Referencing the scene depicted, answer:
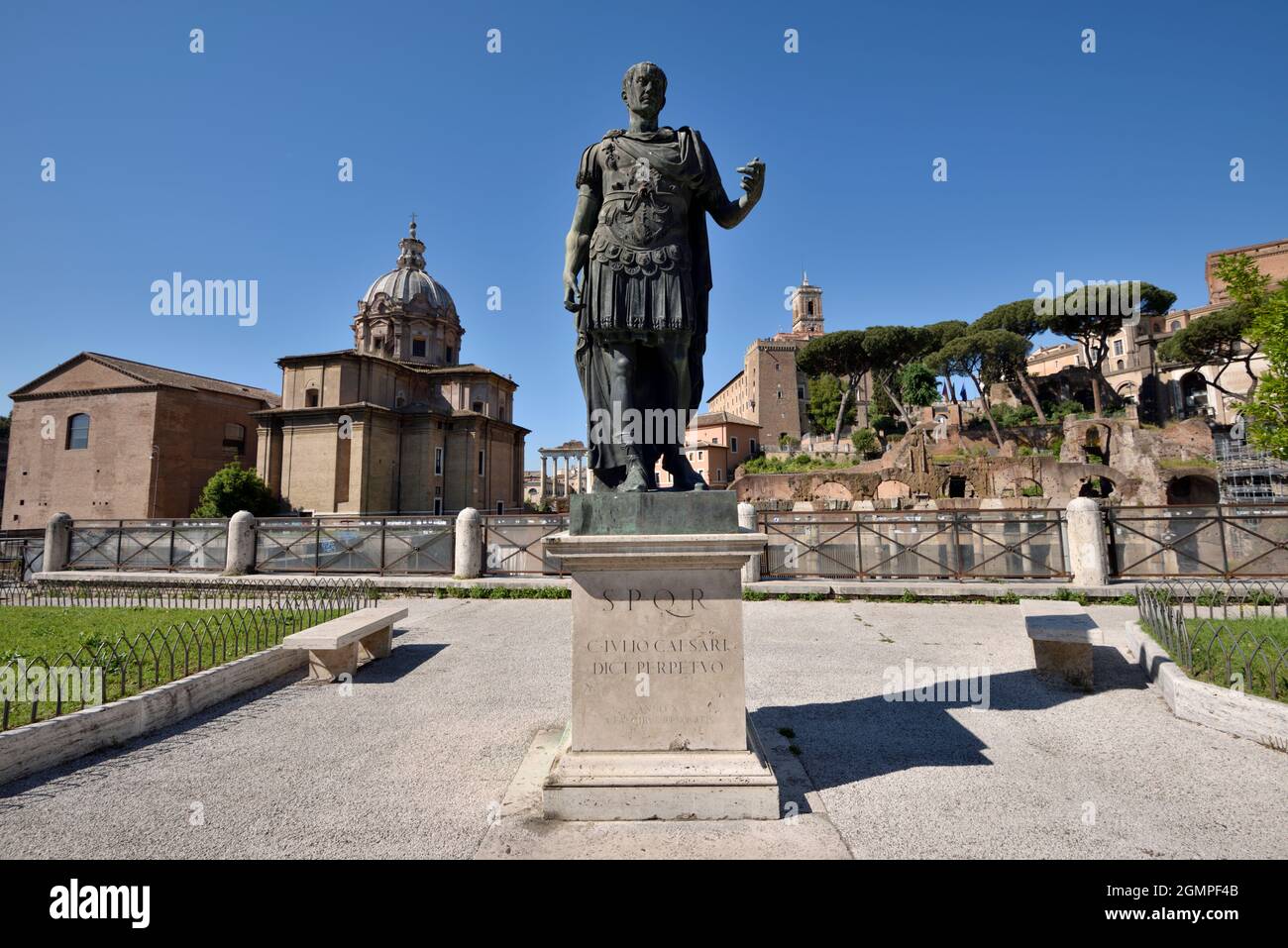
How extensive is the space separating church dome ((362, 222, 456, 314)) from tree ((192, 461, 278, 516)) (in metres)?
17.5

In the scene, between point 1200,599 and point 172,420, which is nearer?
point 1200,599

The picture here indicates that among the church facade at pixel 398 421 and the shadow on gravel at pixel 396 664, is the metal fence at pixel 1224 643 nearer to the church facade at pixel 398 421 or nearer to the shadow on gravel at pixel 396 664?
the shadow on gravel at pixel 396 664

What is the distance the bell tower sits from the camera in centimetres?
8888

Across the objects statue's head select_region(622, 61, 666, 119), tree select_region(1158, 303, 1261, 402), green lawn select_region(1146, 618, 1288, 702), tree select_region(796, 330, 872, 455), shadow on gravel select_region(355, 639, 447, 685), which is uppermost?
tree select_region(796, 330, 872, 455)

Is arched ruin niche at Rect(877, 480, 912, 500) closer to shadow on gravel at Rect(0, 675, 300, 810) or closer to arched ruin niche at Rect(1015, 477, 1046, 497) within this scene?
arched ruin niche at Rect(1015, 477, 1046, 497)

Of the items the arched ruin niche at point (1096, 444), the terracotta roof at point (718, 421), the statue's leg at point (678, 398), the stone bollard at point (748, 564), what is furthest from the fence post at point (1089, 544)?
the terracotta roof at point (718, 421)

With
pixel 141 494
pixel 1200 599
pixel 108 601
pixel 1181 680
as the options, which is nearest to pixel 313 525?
pixel 108 601

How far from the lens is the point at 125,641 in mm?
5023

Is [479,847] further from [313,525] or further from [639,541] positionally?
[313,525]

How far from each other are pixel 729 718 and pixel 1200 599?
870 cm

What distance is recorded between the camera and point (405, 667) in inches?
251

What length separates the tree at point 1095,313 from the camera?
46.5 m

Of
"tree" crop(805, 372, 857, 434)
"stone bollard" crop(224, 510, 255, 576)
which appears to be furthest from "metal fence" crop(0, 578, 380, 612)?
"tree" crop(805, 372, 857, 434)

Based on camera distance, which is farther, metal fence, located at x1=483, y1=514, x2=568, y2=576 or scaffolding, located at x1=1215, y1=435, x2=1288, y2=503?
scaffolding, located at x1=1215, y1=435, x2=1288, y2=503
